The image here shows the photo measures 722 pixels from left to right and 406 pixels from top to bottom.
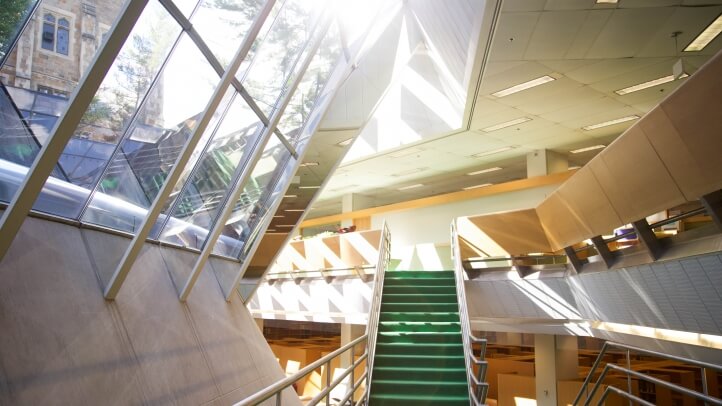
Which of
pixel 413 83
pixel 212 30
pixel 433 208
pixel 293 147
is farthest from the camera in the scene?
pixel 433 208

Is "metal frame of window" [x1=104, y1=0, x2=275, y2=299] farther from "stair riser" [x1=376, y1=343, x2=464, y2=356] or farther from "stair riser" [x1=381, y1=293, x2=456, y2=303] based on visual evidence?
"stair riser" [x1=381, y1=293, x2=456, y2=303]

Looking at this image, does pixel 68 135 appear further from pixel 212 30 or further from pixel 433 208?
pixel 433 208

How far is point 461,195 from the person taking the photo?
72.4ft

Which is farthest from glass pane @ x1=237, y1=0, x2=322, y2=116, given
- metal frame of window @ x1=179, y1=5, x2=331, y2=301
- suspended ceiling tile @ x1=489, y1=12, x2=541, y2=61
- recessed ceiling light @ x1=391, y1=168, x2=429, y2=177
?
recessed ceiling light @ x1=391, y1=168, x2=429, y2=177

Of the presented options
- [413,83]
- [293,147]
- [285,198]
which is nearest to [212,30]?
[293,147]

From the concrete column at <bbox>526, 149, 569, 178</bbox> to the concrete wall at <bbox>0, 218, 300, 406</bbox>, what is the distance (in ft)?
45.0

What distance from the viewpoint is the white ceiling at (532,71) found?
905 cm

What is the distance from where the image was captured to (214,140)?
762cm

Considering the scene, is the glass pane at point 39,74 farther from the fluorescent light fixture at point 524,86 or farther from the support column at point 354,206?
the support column at point 354,206

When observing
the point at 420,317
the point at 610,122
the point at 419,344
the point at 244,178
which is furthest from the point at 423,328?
the point at 610,122

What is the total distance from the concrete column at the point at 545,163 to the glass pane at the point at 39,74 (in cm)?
1634

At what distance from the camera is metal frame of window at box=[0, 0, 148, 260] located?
3635 mm

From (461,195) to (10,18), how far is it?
1928 centimetres

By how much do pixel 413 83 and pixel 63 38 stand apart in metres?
15.5
